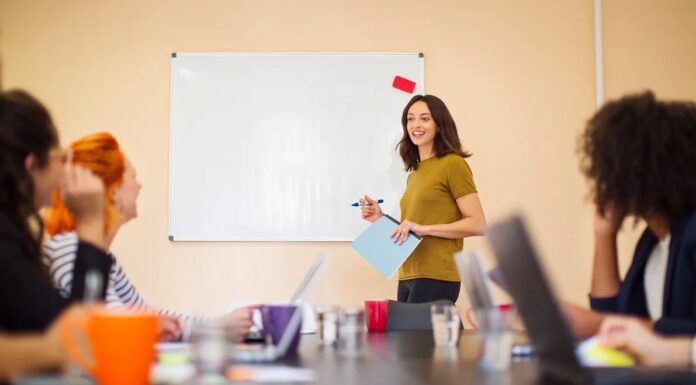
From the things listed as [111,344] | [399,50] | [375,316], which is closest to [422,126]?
[399,50]

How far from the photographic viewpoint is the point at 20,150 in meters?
1.16

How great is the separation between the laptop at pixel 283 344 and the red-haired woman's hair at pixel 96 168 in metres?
0.47

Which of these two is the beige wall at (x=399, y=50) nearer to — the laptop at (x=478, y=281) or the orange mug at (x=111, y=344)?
the laptop at (x=478, y=281)

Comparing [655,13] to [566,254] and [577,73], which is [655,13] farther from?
[566,254]

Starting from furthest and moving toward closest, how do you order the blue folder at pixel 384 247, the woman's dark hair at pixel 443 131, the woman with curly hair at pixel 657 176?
1. the woman's dark hair at pixel 443 131
2. the blue folder at pixel 384 247
3. the woman with curly hair at pixel 657 176

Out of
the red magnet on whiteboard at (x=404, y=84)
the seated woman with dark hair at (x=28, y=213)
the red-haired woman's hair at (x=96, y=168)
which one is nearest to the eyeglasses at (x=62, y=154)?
the seated woman with dark hair at (x=28, y=213)

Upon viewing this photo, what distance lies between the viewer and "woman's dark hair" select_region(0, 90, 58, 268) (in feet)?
3.75

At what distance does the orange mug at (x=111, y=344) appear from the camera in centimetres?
87

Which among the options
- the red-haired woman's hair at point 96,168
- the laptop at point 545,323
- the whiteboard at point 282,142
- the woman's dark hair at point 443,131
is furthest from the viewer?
the whiteboard at point 282,142

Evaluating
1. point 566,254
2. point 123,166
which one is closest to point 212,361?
point 123,166

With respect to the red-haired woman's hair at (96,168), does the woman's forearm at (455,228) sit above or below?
below

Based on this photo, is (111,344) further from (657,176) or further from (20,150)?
(657,176)

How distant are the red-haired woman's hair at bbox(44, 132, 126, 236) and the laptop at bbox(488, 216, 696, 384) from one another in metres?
0.97

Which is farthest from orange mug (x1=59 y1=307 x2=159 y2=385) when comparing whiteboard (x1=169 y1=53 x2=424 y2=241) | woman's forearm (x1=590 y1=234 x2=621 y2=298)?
whiteboard (x1=169 y1=53 x2=424 y2=241)
